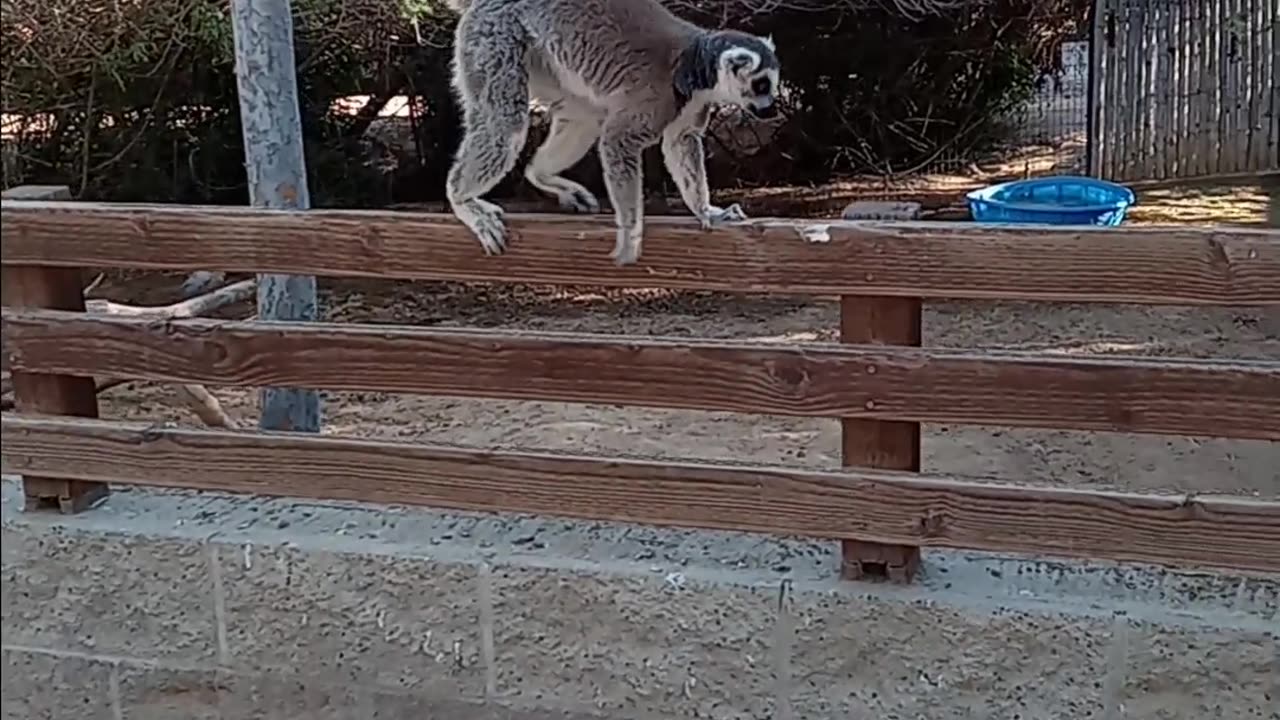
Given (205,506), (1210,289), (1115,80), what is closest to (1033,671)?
(1210,289)

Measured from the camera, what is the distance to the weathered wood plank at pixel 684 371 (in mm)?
2707

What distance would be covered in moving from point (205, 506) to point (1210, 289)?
221cm

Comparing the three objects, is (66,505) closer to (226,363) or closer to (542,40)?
(226,363)

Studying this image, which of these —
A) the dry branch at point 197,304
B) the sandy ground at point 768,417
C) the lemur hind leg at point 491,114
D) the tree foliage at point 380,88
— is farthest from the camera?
the tree foliage at point 380,88

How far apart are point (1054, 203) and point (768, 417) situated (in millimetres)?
2486

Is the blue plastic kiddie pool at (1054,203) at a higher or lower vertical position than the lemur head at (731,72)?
lower

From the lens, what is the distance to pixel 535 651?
3105 millimetres

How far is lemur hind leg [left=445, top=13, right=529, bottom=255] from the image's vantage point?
301 centimetres

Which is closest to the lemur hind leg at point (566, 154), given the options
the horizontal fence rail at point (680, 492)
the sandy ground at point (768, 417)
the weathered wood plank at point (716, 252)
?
the weathered wood plank at point (716, 252)

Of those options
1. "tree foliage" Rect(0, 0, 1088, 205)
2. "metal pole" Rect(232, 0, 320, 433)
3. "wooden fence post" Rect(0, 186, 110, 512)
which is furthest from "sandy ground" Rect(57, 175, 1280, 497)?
"wooden fence post" Rect(0, 186, 110, 512)

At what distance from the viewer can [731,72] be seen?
2.86 meters

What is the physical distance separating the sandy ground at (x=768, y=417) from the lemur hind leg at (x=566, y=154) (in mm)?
1589

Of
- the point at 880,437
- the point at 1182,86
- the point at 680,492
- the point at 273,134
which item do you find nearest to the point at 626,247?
the point at 680,492

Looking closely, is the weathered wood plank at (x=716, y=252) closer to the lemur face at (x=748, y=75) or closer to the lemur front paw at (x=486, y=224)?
the lemur front paw at (x=486, y=224)
